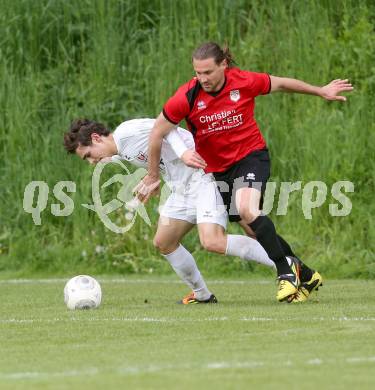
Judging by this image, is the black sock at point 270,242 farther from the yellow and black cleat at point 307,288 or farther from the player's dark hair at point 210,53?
the player's dark hair at point 210,53

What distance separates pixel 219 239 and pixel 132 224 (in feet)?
20.2

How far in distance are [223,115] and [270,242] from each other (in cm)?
111

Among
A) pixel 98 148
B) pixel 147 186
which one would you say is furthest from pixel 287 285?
pixel 98 148

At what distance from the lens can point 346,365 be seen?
6.05 metres

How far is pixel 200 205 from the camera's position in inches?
382

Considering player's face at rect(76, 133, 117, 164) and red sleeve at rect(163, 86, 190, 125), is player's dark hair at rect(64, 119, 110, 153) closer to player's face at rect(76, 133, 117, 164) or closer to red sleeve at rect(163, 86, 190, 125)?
player's face at rect(76, 133, 117, 164)

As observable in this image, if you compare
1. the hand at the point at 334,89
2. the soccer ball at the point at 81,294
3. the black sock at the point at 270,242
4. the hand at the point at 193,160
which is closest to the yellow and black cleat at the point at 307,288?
the black sock at the point at 270,242

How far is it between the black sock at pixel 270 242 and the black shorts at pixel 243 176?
0.33m

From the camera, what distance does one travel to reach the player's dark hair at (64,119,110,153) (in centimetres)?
969

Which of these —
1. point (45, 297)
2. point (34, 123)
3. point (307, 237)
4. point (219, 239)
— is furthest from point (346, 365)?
point (34, 123)

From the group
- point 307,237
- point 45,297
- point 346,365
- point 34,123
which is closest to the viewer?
point 346,365

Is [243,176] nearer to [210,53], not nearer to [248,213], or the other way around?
[248,213]

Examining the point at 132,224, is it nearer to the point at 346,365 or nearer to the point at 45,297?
the point at 45,297

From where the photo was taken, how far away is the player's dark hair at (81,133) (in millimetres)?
9688
